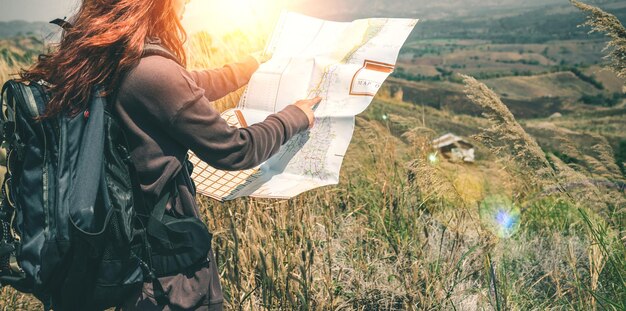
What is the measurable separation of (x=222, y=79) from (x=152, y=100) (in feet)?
2.27

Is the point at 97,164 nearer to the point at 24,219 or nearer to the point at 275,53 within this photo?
the point at 24,219

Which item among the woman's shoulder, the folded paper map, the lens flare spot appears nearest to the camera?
the woman's shoulder

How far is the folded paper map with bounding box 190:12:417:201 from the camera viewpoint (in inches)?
70.2

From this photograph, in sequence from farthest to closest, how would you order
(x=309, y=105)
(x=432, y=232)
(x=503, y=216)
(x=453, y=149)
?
(x=453, y=149) → (x=503, y=216) → (x=432, y=232) → (x=309, y=105)

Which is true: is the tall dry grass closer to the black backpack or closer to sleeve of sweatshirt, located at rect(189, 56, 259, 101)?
sleeve of sweatshirt, located at rect(189, 56, 259, 101)

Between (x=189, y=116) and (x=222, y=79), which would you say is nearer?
(x=189, y=116)

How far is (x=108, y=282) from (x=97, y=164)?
37 centimetres

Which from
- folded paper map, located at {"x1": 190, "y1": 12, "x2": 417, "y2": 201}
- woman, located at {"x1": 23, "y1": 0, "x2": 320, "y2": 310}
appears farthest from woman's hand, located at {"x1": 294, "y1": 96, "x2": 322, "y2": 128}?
woman, located at {"x1": 23, "y1": 0, "x2": 320, "y2": 310}

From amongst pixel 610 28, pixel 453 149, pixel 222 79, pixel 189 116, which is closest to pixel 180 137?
pixel 189 116

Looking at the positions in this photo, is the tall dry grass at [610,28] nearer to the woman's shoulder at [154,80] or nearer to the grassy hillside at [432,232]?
the grassy hillside at [432,232]

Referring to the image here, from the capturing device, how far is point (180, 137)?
4.76 ft

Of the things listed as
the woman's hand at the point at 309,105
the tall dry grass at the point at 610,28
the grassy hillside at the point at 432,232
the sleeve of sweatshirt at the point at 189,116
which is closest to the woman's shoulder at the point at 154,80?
the sleeve of sweatshirt at the point at 189,116

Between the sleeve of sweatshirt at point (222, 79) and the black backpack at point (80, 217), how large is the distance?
56cm

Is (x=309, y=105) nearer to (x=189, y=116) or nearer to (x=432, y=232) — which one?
(x=189, y=116)
